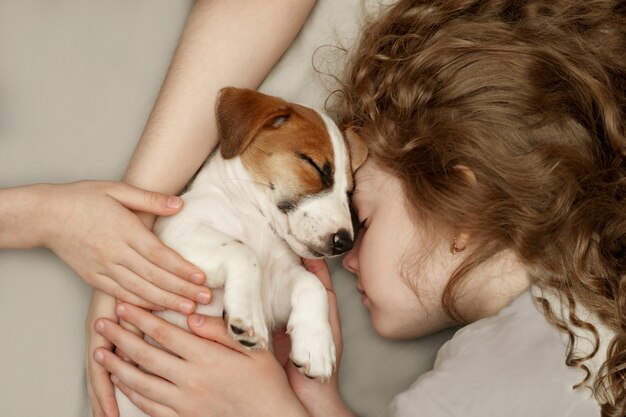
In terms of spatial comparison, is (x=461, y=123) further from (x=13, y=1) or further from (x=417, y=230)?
(x=13, y=1)

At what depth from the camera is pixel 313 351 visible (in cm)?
173

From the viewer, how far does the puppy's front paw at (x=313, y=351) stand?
5.68 ft

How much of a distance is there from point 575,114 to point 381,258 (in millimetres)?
678

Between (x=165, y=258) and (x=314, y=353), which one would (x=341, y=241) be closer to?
(x=314, y=353)

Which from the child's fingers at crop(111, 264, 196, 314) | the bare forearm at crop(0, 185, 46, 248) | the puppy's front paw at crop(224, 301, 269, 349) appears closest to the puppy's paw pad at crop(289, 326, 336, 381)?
the puppy's front paw at crop(224, 301, 269, 349)

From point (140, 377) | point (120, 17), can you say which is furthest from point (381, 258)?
point (120, 17)

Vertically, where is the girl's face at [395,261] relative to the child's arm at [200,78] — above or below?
below

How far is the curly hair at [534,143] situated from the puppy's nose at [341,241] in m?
0.22

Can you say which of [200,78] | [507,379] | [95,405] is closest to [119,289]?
[95,405]

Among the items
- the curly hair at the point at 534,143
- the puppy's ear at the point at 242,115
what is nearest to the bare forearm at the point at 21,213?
the puppy's ear at the point at 242,115

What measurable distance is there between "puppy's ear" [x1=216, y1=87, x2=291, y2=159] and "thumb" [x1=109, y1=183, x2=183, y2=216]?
8.2 inches

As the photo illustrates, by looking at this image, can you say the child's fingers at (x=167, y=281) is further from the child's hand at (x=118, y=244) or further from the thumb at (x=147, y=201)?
the thumb at (x=147, y=201)

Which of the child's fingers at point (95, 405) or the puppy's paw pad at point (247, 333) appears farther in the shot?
the child's fingers at point (95, 405)

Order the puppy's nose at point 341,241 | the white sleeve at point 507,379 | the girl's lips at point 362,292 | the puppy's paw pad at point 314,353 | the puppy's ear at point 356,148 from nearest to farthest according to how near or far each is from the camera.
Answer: the white sleeve at point 507,379 → the puppy's paw pad at point 314,353 → the puppy's nose at point 341,241 → the puppy's ear at point 356,148 → the girl's lips at point 362,292
